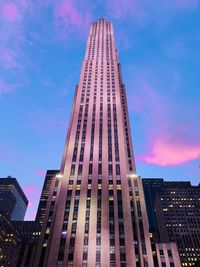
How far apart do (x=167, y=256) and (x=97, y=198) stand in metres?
25.8

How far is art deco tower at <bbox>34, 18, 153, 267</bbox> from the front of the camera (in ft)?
215

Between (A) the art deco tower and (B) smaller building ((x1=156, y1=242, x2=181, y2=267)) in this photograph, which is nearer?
(A) the art deco tower

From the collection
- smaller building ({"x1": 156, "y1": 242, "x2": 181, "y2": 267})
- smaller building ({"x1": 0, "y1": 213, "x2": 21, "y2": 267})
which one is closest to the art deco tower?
→ smaller building ({"x1": 156, "y1": 242, "x2": 181, "y2": 267})

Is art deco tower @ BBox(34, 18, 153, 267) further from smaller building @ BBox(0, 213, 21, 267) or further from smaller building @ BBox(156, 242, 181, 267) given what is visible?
smaller building @ BBox(0, 213, 21, 267)

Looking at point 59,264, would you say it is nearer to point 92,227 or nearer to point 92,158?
point 92,227

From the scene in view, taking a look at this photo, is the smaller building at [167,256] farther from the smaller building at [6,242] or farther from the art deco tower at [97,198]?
the smaller building at [6,242]

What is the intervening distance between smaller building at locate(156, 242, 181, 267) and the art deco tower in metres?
4.05

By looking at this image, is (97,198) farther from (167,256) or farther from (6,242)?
(6,242)

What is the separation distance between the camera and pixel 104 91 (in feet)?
404

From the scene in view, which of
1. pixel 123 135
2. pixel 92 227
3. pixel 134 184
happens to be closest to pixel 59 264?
pixel 92 227

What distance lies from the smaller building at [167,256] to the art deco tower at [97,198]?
4.05 meters

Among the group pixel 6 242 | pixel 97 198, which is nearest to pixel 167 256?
pixel 97 198

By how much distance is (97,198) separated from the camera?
3095 inches

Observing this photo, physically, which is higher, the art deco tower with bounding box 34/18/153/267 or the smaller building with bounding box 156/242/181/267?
the art deco tower with bounding box 34/18/153/267
